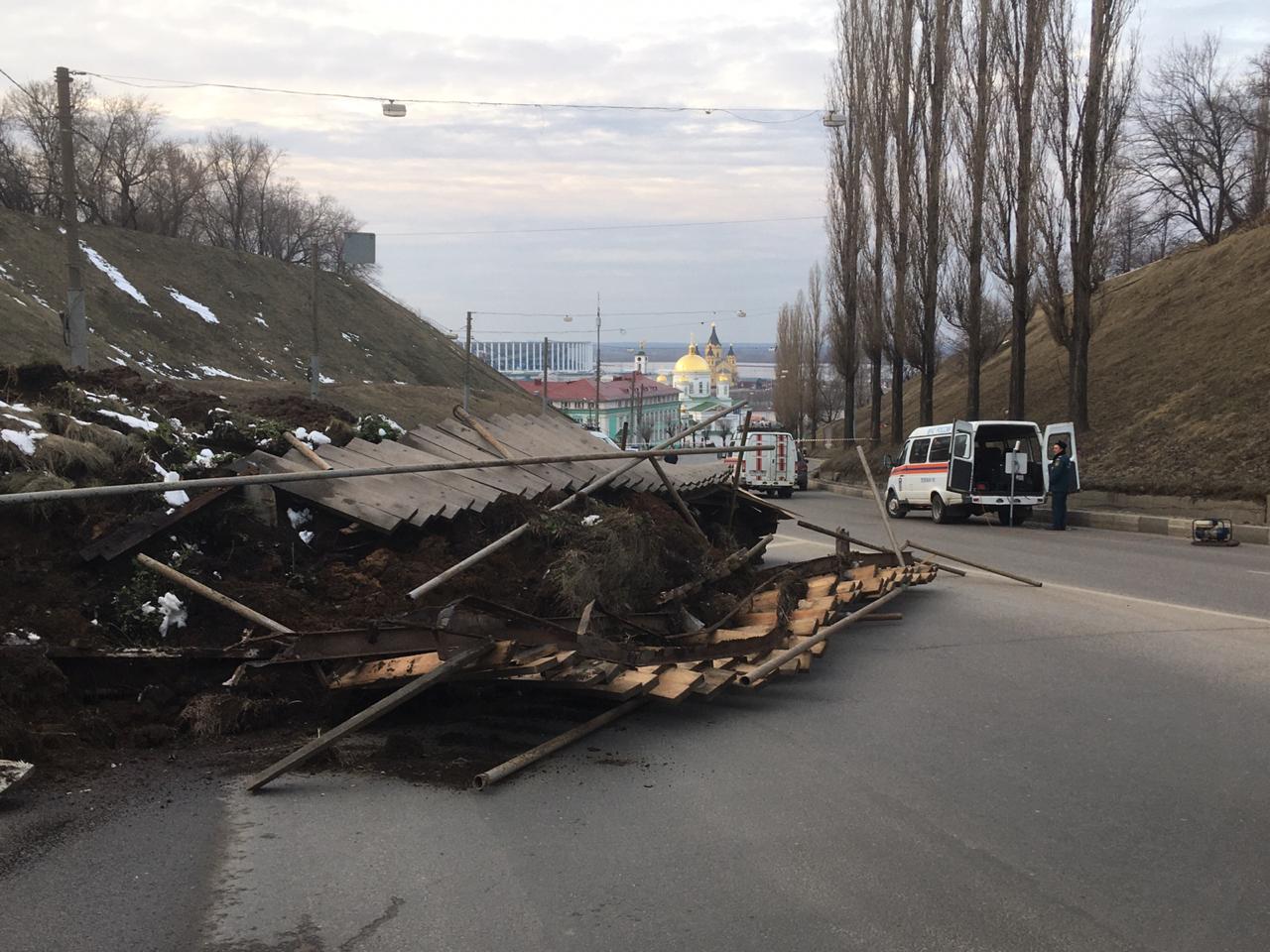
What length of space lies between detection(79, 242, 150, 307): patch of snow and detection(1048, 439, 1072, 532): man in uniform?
46090mm

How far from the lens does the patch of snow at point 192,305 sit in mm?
55781

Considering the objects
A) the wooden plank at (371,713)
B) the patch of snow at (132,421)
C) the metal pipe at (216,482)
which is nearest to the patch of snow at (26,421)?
the patch of snow at (132,421)

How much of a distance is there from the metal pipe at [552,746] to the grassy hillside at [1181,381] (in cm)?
1751

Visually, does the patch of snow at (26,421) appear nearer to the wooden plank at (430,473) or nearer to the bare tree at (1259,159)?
the wooden plank at (430,473)

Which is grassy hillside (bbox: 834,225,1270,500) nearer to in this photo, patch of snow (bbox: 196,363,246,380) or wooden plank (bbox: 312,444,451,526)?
wooden plank (bbox: 312,444,451,526)

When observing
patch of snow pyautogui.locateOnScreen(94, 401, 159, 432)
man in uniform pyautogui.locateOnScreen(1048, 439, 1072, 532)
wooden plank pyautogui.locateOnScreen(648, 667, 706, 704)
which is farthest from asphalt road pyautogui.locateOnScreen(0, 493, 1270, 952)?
man in uniform pyautogui.locateOnScreen(1048, 439, 1072, 532)

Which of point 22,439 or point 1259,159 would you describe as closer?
point 22,439

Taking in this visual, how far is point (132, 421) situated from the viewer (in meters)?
8.82

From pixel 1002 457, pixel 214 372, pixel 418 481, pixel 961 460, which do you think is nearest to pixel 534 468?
pixel 418 481

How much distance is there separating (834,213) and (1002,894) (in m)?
40.1

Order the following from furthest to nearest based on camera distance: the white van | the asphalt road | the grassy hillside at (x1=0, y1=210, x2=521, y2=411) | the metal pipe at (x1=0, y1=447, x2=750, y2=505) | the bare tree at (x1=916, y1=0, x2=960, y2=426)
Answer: the grassy hillside at (x1=0, y1=210, x2=521, y2=411) < the bare tree at (x1=916, y1=0, x2=960, y2=426) < the white van < the metal pipe at (x1=0, y1=447, x2=750, y2=505) < the asphalt road

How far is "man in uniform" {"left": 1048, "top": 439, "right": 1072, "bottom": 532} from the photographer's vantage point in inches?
811

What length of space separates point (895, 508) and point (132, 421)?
18.7m

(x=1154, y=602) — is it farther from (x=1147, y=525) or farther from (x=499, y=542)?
(x=1147, y=525)
